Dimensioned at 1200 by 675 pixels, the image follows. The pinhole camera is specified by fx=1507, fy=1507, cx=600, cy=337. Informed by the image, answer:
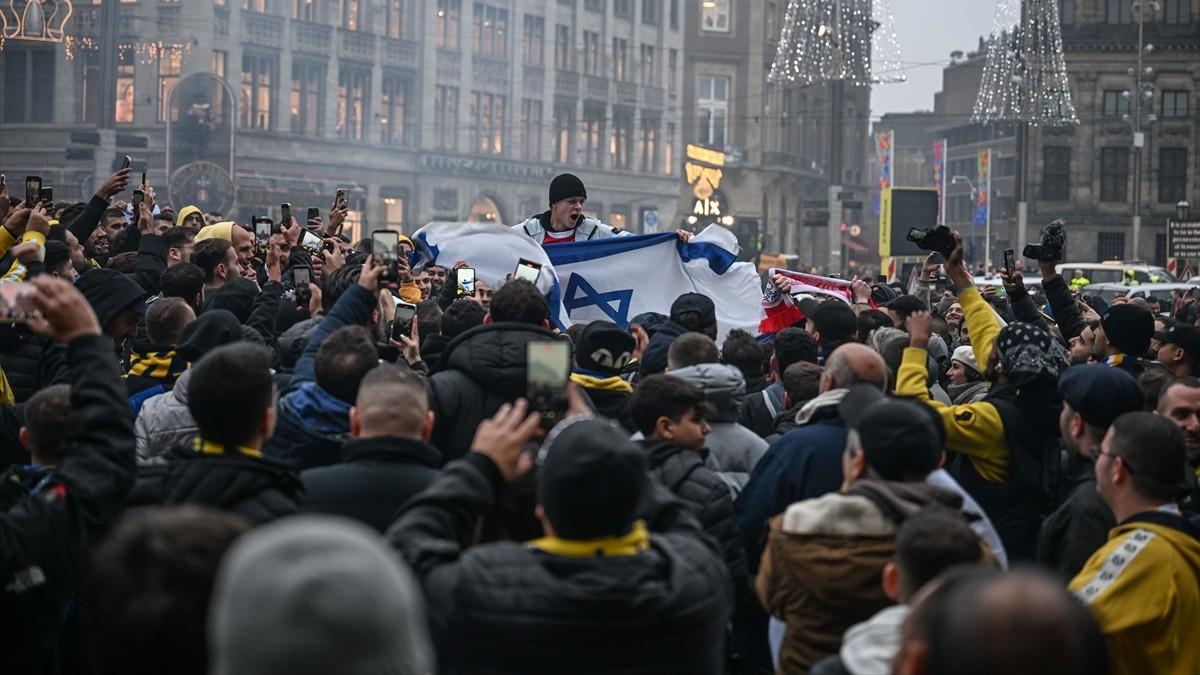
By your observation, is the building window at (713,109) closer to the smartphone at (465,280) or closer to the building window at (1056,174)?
the building window at (1056,174)

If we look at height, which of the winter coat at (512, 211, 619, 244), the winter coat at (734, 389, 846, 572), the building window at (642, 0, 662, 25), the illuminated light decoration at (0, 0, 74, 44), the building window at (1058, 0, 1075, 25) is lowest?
the winter coat at (734, 389, 846, 572)

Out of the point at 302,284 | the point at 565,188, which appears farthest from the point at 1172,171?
the point at 302,284

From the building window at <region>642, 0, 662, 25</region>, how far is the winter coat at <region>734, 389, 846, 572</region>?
62.0 meters

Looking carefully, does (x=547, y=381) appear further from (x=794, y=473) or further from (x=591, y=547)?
(x=794, y=473)

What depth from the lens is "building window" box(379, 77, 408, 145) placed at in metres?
53.1

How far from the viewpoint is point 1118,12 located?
68625 millimetres

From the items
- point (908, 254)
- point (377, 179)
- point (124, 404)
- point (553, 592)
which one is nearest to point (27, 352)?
point (124, 404)

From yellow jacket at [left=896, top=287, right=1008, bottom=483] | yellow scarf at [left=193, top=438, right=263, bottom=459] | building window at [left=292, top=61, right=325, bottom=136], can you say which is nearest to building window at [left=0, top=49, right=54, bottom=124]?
building window at [left=292, top=61, right=325, bottom=136]

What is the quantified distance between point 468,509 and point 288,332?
4.01m

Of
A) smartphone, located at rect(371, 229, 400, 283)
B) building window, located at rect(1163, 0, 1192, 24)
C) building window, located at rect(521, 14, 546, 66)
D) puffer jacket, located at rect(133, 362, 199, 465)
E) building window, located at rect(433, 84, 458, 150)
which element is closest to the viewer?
smartphone, located at rect(371, 229, 400, 283)

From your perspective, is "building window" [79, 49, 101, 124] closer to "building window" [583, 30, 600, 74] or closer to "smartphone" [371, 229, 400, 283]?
"building window" [583, 30, 600, 74]

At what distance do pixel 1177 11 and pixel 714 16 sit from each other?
69.8 ft

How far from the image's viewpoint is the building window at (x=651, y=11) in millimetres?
66188

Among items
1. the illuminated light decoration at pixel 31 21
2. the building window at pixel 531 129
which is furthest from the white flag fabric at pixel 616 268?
the building window at pixel 531 129
